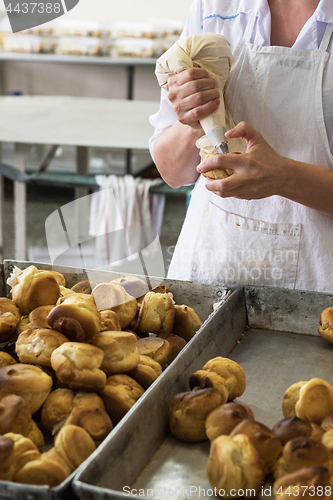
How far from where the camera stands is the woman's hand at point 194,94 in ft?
3.45

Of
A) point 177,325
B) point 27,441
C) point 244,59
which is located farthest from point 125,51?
point 27,441

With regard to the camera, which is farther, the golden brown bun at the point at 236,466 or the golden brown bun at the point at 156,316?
the golden brown bun at the point at 156,316

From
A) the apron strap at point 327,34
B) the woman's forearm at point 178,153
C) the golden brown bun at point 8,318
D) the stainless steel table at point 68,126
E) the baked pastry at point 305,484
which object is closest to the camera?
the baked pastry at point 305,484

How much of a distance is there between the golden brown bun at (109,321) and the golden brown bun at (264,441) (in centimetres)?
28

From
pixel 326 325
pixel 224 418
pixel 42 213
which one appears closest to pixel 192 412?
pixel 224 418

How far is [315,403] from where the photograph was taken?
27.5 inches

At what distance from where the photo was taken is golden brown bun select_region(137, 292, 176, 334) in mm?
946

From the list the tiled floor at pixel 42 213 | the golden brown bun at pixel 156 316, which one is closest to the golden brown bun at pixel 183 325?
the golden brown bun at pixel 156 316

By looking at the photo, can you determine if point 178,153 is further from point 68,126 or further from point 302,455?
point 68,126

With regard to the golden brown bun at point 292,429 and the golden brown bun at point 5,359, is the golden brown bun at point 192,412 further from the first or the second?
the golden brown bun at point 5,359

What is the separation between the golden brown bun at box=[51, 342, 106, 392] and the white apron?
23.7 inches

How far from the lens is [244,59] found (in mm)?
1224

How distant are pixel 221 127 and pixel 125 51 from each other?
15.9 feet

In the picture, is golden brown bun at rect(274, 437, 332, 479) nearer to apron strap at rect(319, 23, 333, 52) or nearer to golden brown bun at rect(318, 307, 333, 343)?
golden brown bun at rect(318, 307, 333, 343)
